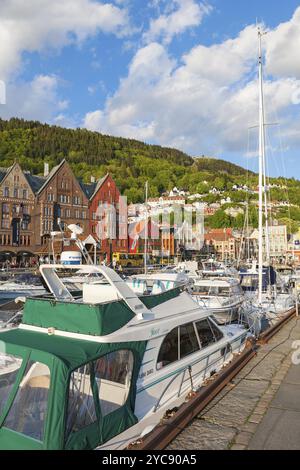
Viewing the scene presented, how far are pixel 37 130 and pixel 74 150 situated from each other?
65.3 feet

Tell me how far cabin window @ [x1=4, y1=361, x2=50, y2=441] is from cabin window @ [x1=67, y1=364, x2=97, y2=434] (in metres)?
0.34

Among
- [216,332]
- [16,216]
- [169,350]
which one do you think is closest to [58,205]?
[16,216]

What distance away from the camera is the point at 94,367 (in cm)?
585

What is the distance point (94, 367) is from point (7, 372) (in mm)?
2103

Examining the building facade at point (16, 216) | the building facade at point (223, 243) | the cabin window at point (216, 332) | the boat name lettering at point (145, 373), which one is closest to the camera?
the boat name lettering at point (145, 373)

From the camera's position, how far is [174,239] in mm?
102688

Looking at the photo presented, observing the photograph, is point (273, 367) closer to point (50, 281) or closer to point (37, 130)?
point (50, 281)

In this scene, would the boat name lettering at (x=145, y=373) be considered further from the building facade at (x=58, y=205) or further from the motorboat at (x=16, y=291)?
the building facade at (x=58, y=205)

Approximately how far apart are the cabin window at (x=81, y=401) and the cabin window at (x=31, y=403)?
1.12 feet

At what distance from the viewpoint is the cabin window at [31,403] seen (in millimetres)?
5297

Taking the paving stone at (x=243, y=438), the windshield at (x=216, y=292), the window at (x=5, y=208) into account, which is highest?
the window at (x=5, y=208)

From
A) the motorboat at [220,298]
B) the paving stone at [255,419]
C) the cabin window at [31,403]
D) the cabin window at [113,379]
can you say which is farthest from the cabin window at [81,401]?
the motorboat at [220,298]

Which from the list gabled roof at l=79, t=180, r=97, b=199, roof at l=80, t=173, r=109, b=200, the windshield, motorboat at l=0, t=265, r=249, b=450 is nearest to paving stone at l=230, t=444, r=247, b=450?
motorboat at l=0, t=265, r=249, b=450

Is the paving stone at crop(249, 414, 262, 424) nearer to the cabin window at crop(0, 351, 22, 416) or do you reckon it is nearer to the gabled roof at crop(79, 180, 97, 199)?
the cabin window at crop(0, 351, 22, 416)
